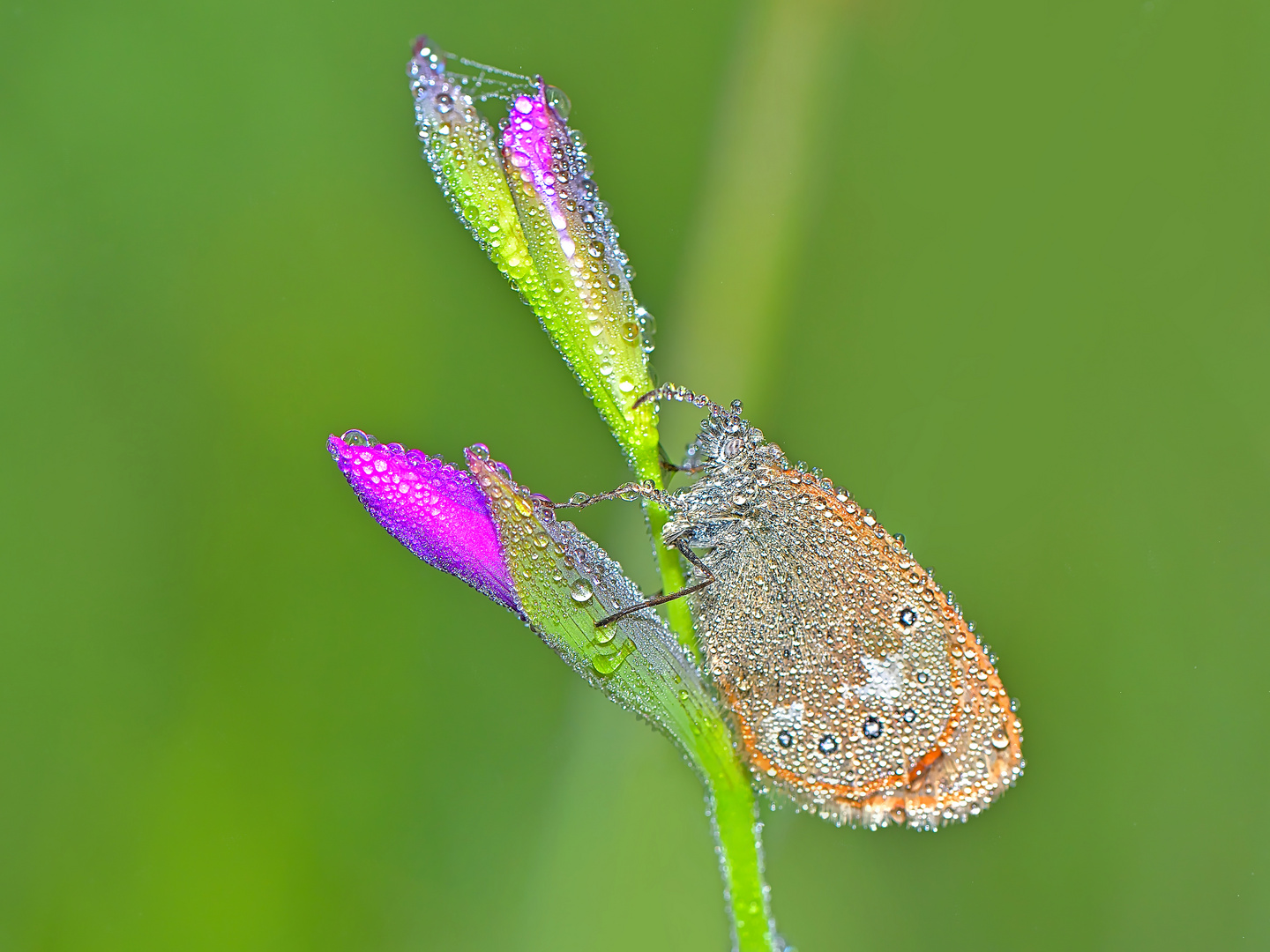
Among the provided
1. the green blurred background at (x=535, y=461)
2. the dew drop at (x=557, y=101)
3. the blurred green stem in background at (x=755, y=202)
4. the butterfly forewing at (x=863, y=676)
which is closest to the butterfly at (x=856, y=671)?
the butterfly forewing at (x=863, y=676)

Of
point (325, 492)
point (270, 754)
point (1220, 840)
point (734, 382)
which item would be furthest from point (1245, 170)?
point (270, 754)

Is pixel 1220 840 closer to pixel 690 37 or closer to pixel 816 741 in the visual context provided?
pixel 816 741

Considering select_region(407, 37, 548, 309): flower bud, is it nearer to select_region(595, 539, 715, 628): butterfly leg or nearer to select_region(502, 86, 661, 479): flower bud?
select_region(502, 86, 661, 479): flower bud

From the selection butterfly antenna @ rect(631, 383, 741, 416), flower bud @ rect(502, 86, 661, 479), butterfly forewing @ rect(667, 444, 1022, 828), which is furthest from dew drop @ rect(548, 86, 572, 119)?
butterfly forewing @ rect(667, 444, 1022, 828)

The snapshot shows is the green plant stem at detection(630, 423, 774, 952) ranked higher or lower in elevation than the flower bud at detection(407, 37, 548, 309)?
lower

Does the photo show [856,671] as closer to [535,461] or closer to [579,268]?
[579,268]

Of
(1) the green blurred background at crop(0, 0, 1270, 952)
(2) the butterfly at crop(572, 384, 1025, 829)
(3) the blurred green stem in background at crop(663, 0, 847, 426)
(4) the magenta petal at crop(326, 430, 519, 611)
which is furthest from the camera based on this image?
(3) the blurred green stem in background at crop(663, 0, 847, 426)

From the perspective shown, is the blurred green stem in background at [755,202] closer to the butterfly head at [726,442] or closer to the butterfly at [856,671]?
the butterfly head at [726,442]
